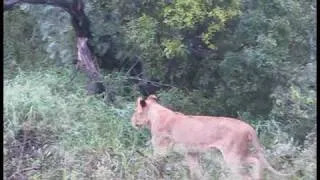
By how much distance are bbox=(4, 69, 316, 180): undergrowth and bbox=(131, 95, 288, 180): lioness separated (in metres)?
0.10

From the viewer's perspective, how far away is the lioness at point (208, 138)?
749cm

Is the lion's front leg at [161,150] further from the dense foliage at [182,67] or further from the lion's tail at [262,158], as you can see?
the lion's tail at [262,158]

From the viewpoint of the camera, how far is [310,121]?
28.8 feet

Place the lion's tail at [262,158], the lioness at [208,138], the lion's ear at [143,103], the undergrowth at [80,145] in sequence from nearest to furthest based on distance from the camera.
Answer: the lion's tail at [262,158]
the undergrowth at [80,145]
the lioness at [208,138]
the lion's ear at [143,103]

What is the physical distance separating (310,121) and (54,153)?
2.72 metres

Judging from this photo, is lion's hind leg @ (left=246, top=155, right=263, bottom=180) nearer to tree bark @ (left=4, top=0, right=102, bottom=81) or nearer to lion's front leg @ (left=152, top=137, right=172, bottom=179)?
lion's front leg @ (left=152, top=137, right=172, bottom=179)

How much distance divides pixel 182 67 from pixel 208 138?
337cm

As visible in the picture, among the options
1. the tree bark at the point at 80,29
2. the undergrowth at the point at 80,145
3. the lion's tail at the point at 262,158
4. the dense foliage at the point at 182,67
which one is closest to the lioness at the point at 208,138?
the lion's tail at the point at 262,158

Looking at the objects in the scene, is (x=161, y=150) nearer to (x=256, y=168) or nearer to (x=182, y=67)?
(x=256, y=168)

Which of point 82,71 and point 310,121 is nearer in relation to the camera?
point 310,121

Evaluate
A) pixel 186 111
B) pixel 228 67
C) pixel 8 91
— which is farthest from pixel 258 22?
pixel 8 91

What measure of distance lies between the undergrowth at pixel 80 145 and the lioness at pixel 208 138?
0.33 feet

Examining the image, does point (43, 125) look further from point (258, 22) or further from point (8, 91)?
point (258, 22)

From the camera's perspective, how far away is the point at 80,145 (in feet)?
26.8
